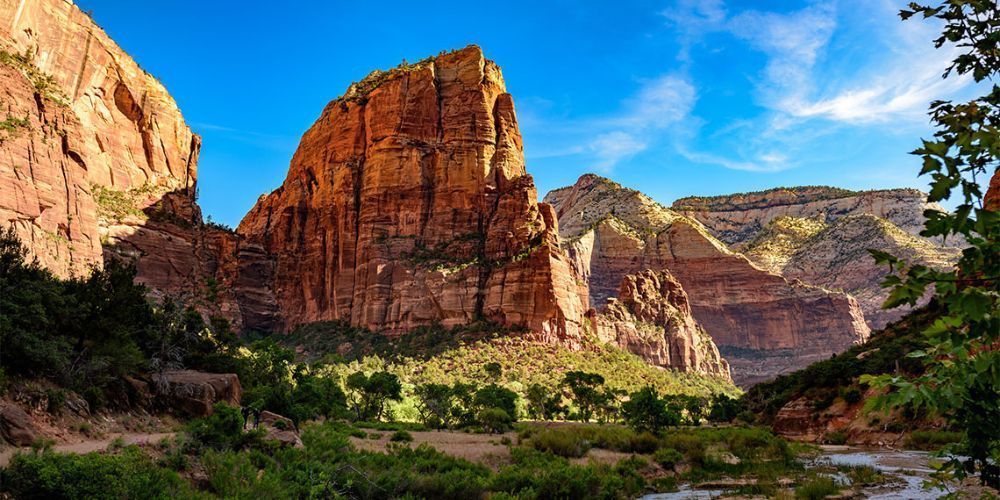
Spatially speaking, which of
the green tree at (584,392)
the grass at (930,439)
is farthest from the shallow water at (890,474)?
the green tree at (584,392)

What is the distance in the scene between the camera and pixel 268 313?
113 metres

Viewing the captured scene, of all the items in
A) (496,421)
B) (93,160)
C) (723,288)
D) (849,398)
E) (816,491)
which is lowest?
(496,421)

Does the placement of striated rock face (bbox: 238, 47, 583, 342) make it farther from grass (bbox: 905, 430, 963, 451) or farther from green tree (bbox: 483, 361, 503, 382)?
grass (bbox: 905, 430, 963, 451)

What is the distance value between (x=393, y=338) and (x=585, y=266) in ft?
319

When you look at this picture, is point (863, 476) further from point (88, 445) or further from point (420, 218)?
point (420, 218)

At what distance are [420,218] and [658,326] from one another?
6464 cm

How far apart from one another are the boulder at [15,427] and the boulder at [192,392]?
22.8ft

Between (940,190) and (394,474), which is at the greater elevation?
(940,190)

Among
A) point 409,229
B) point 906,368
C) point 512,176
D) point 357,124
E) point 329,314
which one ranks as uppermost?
point 357,124

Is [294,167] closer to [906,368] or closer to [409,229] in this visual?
[409,229]

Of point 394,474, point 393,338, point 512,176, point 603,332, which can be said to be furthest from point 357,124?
point 394,474

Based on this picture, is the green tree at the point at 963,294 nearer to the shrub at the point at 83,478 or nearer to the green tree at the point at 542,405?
the shrub at the point at 83,478

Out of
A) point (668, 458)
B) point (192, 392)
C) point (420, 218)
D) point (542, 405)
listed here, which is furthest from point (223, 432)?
point (420, 218)

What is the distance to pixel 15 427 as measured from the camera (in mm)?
13773
